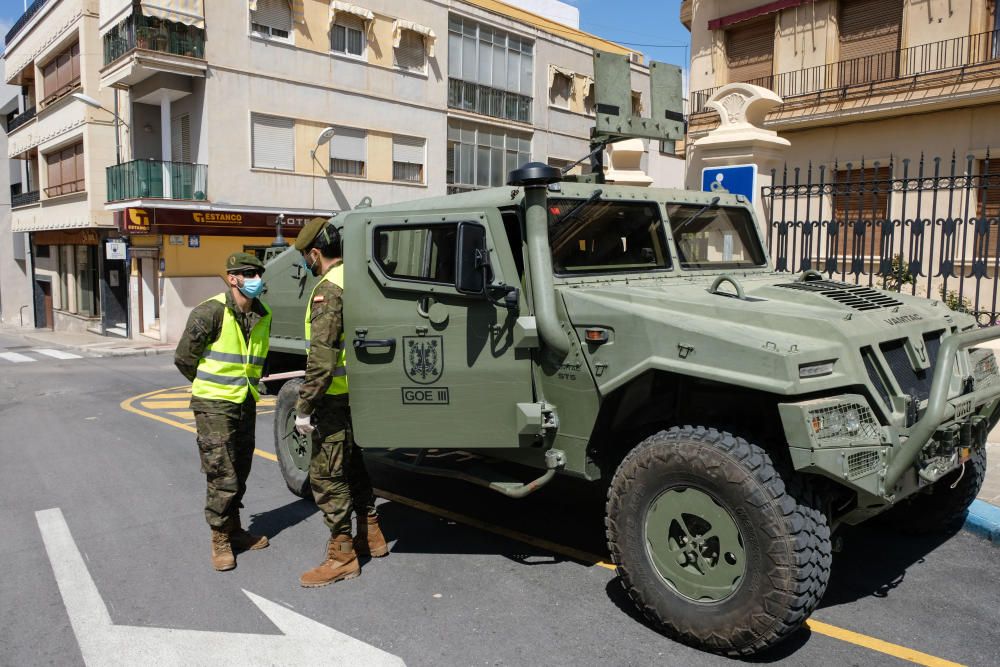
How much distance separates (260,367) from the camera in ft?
18.0

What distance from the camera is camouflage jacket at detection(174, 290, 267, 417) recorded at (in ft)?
17.0

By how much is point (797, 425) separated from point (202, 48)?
20.9 m

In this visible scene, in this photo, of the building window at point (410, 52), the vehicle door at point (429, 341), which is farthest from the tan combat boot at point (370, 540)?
the building window at point (410, 52)

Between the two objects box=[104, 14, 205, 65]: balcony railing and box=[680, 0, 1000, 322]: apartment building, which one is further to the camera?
box=[104, 14, 205, 65]: balcony railing

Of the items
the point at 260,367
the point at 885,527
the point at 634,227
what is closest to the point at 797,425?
the point at 634,227

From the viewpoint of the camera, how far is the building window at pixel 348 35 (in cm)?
2345

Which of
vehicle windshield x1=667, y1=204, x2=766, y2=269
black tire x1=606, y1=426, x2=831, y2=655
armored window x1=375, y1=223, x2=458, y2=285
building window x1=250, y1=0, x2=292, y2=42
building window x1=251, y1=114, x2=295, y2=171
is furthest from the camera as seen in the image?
building window x1=251, y1=114, x2=295, y2=171

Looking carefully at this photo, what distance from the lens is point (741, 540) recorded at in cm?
381

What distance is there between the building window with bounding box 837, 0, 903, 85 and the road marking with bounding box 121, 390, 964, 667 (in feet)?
51.0

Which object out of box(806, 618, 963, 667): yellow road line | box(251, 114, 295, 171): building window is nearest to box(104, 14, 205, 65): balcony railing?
box(251, 114, 295, 171): building window

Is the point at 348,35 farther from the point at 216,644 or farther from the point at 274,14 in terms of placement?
the point at 216,644

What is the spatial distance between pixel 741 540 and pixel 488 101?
1003 inches

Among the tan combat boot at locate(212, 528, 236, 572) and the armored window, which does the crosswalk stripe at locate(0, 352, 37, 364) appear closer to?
the tan combat boot at locate(212, 528, 236, 572)

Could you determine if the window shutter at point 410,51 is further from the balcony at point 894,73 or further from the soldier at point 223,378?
the soldier at point 223,378
